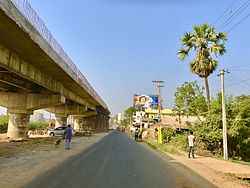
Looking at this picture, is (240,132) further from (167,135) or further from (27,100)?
(27,100)

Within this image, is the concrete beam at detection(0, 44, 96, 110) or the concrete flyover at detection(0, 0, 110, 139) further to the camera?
the concrete beam at detection(0, 44, 96, 110)

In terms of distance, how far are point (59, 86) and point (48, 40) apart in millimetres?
10149

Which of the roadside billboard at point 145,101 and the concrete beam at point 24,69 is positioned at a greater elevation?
the roadside billboard at point 145,101

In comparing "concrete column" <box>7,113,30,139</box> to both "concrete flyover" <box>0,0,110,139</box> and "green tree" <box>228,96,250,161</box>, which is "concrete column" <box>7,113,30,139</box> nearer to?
"concrete flyover" <box>0,0,110,139</box>

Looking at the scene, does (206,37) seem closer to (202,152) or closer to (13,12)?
(202,152)

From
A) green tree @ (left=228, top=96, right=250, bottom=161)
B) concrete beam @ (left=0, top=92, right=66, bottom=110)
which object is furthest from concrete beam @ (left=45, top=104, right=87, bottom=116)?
green tree @ (left=228, top=96, right=250, bottom=161)

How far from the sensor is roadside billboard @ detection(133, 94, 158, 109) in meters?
63.8

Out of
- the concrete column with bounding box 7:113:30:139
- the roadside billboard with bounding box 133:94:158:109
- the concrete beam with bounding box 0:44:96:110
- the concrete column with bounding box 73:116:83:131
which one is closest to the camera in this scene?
the concrete beam with bounding box 0:44:96:110

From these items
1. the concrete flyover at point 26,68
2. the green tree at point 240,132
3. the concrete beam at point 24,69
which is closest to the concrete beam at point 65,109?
the concrete flyover at point 26,68

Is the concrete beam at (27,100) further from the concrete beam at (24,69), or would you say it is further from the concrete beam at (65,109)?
the concrete beam at (65,109)

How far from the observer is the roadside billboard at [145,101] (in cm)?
6375

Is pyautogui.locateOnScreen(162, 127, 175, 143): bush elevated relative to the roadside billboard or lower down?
lower down

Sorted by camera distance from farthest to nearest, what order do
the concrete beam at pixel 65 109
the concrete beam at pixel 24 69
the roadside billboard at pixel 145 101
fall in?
the roadside billboard at pixel 145 101 → the concrete beam at pixel 65 109 → the concrete beam at pixel 24 69

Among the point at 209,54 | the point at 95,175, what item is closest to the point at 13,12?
the point at 95,175
